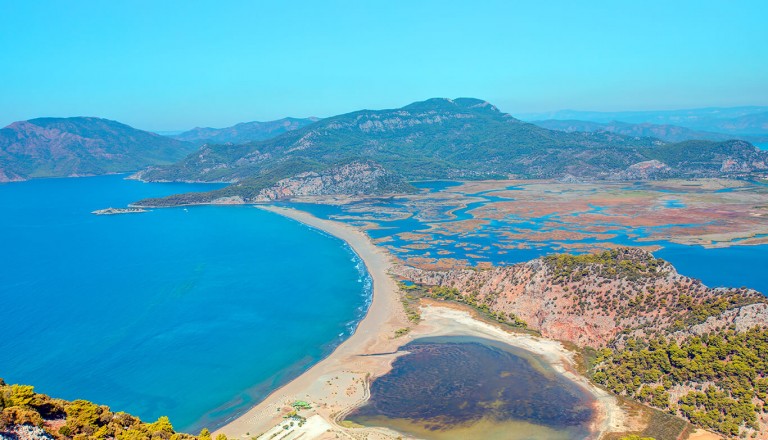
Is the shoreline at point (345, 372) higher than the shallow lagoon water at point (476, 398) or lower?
higher

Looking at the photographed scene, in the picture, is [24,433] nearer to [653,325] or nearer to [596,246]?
[653,325]

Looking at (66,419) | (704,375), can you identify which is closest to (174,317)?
(66,419)

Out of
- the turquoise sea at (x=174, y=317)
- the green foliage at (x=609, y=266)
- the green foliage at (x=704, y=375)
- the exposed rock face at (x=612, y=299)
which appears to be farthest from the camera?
the green foliage at (x=609, y=266)

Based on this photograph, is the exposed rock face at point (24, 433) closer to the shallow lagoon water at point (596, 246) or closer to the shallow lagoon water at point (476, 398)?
the shallow lagoon water at point (476, 398)

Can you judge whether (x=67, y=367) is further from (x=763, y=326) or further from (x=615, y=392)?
(x=763, y=326)

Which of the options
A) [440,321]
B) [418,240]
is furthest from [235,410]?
[418,240]

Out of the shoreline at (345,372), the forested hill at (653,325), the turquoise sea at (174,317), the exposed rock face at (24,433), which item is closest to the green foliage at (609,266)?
the forested hill at (653,325)

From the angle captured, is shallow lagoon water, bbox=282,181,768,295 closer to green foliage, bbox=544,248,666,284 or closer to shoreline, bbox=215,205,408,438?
green foliage, bbox=544,248,666,284
